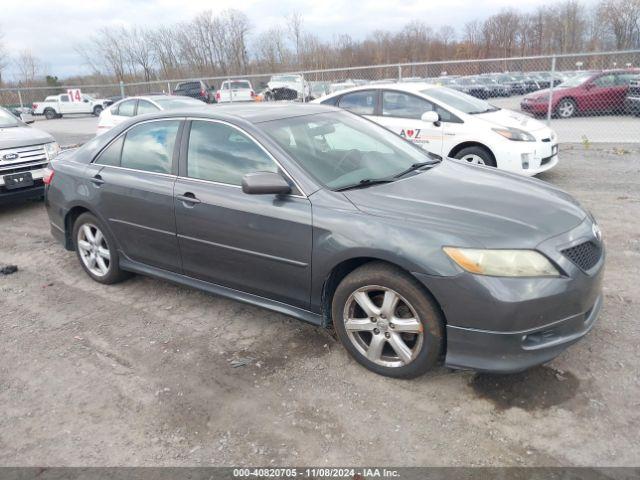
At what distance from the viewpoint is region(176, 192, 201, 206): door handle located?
12.2ft

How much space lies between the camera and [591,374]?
3.07 metres

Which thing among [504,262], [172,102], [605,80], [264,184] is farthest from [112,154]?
[605,80]

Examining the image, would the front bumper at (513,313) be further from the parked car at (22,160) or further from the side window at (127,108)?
the side window at (127,108)

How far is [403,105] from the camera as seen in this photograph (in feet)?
26.6

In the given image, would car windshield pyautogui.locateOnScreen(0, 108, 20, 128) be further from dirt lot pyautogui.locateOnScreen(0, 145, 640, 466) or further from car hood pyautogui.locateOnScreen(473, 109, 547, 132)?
car hood pyautogui.locateOnScreen(473, 109, 547, 132)

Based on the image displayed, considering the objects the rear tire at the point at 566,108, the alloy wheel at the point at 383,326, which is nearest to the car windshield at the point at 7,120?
the alloy wheel at the point at 383,326

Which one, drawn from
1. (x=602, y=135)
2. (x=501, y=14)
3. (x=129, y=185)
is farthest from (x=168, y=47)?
(x=129, y=185)

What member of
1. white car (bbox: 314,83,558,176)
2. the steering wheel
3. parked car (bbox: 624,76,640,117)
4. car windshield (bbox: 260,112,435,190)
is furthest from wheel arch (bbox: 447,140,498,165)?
parked car (bbox: 624,76,640,117)

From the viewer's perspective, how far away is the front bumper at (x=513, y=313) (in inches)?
105

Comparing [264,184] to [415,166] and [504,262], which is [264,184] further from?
[504,262]

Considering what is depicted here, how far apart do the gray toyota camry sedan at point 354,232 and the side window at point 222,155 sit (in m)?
0.01

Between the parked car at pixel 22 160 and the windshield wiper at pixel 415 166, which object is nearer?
the windshield wiper at pixel 415 166

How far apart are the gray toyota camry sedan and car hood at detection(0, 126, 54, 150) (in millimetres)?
3620

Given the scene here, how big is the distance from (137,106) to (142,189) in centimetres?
841
